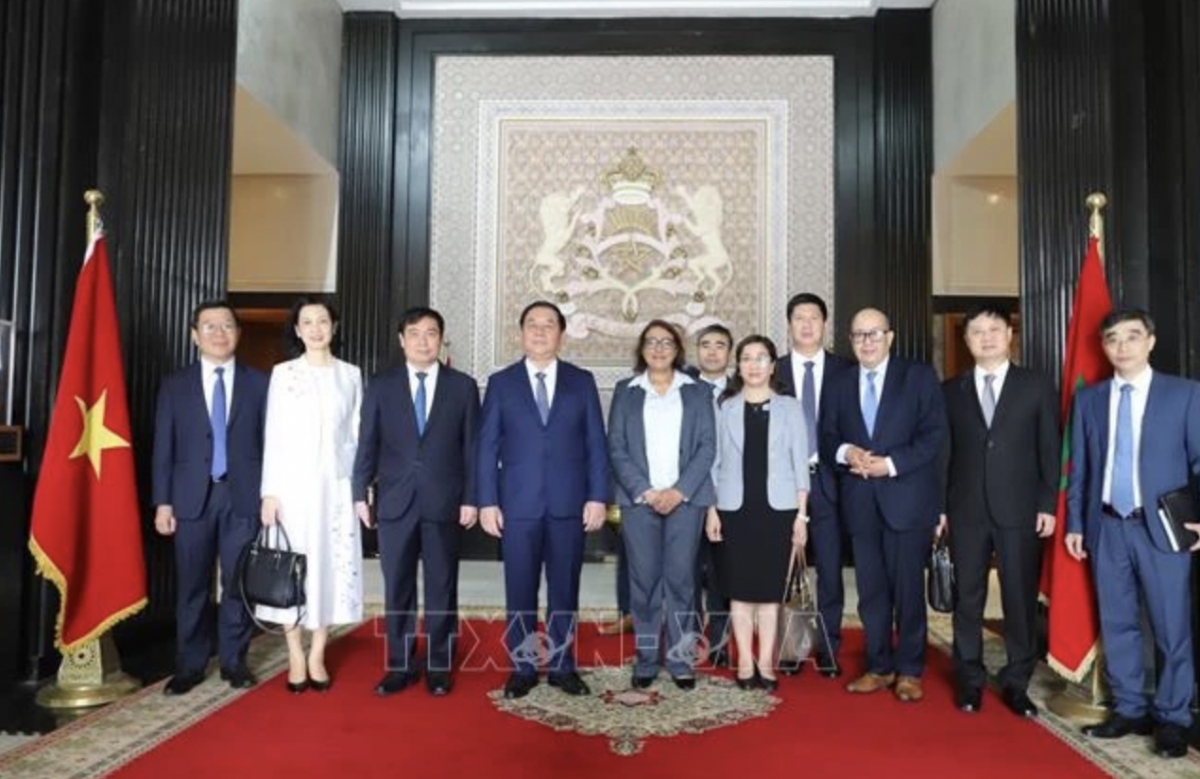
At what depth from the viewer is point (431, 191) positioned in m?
8.02

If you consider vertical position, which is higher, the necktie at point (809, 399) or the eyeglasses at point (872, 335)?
the eyeglasses at point (872, 335)

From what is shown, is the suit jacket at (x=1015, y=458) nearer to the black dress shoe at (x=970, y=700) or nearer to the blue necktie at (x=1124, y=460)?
the blue necktie at (x=1124, y=460)

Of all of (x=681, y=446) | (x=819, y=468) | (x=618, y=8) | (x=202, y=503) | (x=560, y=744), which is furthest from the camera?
(x=618, y=8)

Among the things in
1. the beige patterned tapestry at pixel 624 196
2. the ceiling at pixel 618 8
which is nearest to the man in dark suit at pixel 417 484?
the beige patterned tapestry at pixel 624 196

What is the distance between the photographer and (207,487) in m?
3.96

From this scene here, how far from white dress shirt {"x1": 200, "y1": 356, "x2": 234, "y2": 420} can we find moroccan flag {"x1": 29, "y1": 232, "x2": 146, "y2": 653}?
0.33 meters

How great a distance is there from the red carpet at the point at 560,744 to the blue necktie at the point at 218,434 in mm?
940

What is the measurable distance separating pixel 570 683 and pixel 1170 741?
84.3 inches

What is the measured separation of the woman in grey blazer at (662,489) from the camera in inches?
150

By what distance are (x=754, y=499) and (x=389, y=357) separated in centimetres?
481

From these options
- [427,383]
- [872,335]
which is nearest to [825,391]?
[872,335]

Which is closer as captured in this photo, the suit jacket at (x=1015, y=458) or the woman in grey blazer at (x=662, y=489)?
the suit jacket at (x=1015, y=458)

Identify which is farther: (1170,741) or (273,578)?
(273,578)

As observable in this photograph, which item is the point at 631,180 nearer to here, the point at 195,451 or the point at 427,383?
the point at 427,383
